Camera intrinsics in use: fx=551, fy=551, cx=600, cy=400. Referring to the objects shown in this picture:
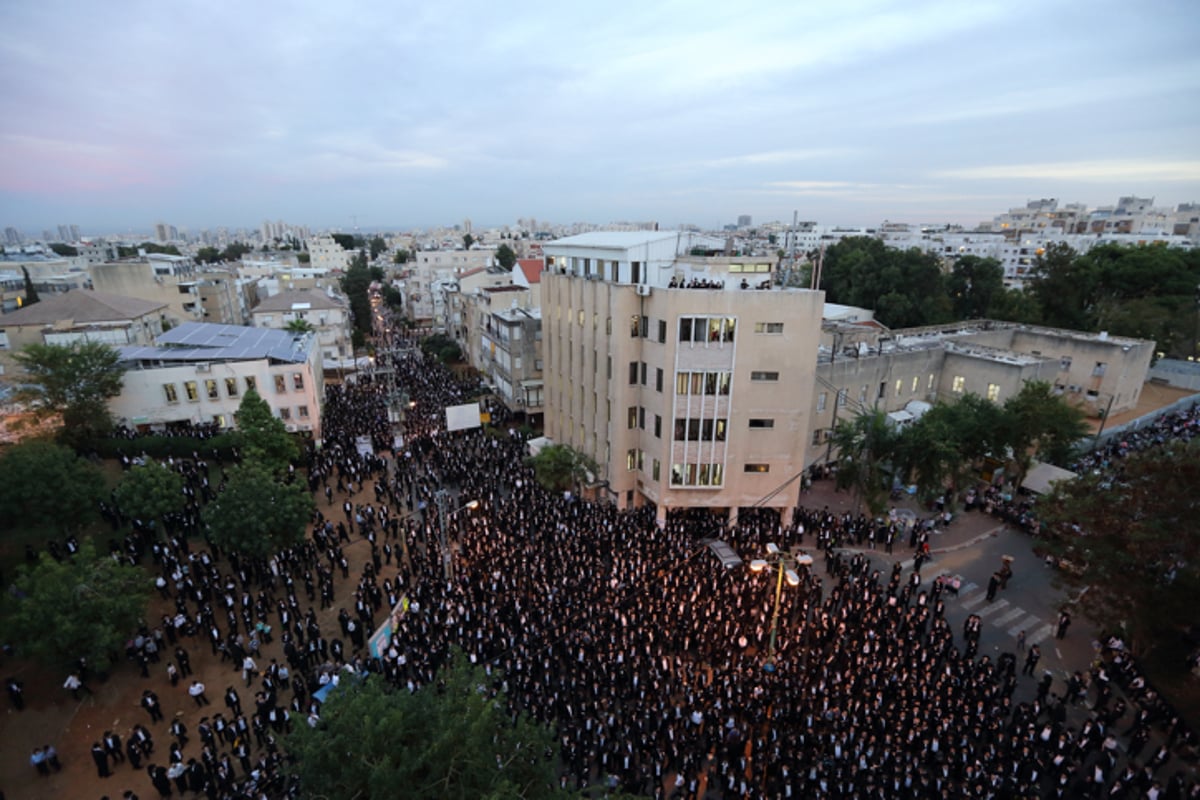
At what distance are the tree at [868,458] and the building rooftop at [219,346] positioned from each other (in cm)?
2826

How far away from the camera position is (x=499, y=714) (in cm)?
913

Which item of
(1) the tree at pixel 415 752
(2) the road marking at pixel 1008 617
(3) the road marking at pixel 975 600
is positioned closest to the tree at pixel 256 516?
(1) the tree at pixel 415 752

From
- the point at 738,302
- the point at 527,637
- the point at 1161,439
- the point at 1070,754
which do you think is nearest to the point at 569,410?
the point at 738,302

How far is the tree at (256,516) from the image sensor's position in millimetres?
17859

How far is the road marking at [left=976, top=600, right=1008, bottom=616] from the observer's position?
18578mm

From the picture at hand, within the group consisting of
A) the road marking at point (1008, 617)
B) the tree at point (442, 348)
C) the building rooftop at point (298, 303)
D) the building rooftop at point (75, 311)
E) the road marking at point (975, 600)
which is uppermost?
the building rooftop at point (75, 311)

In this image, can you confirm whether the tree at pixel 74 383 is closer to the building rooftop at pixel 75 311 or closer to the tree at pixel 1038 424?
the building rooftop at pixel 75 311

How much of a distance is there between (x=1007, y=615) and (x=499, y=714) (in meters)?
18.1

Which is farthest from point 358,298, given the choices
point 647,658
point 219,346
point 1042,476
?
point 1042,476

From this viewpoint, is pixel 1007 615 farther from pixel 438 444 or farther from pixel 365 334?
pixel 365 334

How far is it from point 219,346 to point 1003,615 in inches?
1510

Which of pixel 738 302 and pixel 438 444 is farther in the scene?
pixel 438 444

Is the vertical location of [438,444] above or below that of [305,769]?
below

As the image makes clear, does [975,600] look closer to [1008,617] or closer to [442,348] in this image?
[1008,617]
